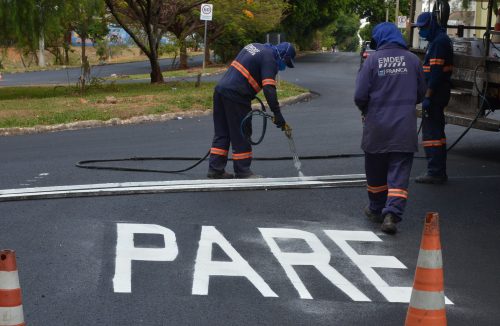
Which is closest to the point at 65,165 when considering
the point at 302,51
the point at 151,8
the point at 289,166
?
the point at 289,166

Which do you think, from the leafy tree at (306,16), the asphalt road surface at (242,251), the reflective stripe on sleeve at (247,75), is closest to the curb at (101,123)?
the asphalt road surface at (242,251)

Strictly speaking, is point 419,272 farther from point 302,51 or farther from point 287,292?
point 302,51

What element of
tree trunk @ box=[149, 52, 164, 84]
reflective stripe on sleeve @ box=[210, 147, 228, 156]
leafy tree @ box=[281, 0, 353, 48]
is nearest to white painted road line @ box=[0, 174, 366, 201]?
reflective stripe on sleeve @ box=[210, 147, 228, 156]

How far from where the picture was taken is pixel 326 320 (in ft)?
17.2

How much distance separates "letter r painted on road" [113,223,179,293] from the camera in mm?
5977

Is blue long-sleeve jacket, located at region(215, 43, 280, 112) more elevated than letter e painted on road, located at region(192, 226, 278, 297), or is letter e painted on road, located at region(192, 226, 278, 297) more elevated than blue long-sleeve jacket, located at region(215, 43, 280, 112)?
blue long-sleeve jacket, located at region(215, 43, 280, 112)

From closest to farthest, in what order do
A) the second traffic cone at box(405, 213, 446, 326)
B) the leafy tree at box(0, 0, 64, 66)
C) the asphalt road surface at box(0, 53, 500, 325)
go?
the second traffic cone at box(405, 213, 446, 326) < the asphalt road surface at box(0, 53, 500, 325) < the leafy tree at box(0, 0, 64, 66)

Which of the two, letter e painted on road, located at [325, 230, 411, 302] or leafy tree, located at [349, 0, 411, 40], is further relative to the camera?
leafy tree, located at [349, 0, 411, 40]

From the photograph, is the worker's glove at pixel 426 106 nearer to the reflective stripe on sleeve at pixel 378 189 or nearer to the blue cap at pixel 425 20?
the blue cap at pixel 425 20

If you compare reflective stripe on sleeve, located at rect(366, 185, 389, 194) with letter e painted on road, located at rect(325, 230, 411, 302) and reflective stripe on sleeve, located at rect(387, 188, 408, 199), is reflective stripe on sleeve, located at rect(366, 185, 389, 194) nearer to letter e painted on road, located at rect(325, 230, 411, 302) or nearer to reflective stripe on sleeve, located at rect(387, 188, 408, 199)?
reflective stripe on sleeve, located at rect(387, 188, 408, 199)

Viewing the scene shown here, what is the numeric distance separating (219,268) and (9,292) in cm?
241

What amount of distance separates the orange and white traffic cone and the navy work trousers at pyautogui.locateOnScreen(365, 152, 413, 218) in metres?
4.07

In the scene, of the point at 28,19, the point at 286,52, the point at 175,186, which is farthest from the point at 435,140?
the point at 28,19

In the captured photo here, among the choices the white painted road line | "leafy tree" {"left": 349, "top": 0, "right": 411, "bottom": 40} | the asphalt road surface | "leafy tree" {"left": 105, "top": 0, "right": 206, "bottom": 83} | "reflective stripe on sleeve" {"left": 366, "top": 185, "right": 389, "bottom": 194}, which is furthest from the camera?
"leafy tree" {"left": 349, "top": 0, "right": 411, "bottom": 40}
